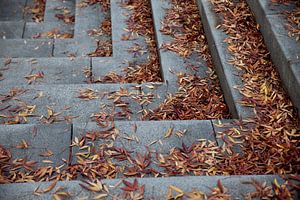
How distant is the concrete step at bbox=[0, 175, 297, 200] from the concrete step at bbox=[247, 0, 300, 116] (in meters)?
0.85

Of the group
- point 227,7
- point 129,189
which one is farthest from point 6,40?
point 129,189

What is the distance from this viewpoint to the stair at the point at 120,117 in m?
2.66

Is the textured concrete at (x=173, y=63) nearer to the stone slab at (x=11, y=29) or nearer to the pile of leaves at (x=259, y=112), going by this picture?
the pile of leaves at (x=259, y=112)

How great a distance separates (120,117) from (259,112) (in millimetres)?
961

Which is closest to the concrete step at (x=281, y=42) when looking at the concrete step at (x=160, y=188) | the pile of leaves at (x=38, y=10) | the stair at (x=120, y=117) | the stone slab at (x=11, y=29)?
the stair at (x=120, y=117)

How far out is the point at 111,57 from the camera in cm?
452

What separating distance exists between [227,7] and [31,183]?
2568 mm

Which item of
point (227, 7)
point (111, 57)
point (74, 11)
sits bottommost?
point (74, 11)

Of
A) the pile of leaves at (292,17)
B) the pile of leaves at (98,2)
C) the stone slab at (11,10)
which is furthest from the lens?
the stone slab at (11,10)

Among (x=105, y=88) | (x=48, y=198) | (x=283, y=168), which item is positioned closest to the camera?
(x=48, y=198)

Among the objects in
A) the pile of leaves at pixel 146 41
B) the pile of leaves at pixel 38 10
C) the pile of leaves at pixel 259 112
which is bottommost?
the pile of leaves at pixel 38 10

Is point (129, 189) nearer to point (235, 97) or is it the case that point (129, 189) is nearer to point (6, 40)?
point (235, 97)

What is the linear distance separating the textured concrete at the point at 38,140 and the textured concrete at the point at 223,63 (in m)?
1.15

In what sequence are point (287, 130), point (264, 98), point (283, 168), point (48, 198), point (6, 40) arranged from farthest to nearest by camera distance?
point (6, 40) → point (264, 98) → point (287, 130) → point (283, 168) → point (48, 198)
